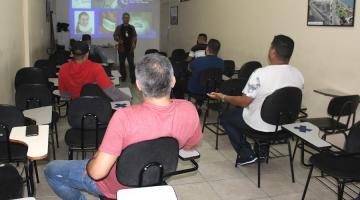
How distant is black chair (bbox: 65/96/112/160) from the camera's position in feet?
10.2

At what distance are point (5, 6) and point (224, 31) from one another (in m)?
3.95

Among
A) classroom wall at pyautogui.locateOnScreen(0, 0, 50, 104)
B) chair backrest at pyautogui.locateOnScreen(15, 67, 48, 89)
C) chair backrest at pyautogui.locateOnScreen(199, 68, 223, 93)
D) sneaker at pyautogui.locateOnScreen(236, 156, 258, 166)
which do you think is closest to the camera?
sneaker at pyautogui.locateOnScreen(236, 156, 258, 166)

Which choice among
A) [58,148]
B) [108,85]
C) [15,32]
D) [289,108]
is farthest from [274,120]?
[15,32]

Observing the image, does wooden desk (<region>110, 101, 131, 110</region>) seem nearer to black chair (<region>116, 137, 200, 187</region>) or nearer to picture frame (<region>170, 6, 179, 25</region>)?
black chair (<region>116, 137, 200, 187</region>)

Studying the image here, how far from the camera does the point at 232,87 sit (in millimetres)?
4164

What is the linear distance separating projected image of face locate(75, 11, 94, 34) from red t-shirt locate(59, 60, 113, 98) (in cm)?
699

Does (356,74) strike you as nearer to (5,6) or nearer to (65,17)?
(5,6)

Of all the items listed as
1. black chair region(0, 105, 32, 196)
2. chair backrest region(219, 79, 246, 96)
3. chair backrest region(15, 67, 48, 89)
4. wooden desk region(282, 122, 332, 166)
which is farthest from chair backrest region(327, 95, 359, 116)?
chair backrest region(15, 67, 48, 89)

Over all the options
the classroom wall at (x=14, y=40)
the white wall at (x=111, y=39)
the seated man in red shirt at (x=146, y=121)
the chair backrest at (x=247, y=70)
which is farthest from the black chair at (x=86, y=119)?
the white wall at (x=111, y=39)

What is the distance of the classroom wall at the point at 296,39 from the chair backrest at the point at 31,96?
3.11 metres

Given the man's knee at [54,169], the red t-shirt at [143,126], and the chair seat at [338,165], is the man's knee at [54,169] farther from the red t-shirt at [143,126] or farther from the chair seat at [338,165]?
the chair seat at [338,165]

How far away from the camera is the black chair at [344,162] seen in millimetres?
2568

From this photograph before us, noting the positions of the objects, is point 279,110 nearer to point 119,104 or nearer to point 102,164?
point 119,104

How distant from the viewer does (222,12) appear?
717cm
